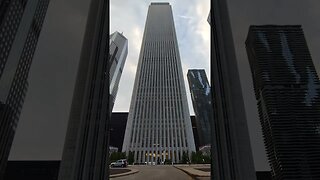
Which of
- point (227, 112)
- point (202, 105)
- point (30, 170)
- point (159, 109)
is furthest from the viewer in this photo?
point (202, 105)

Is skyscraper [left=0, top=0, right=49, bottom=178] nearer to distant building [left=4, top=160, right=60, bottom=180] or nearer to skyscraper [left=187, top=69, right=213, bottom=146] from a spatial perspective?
distant building [left=4, top=160, right=60, bottom=180]

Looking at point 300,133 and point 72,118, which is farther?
point 300,133

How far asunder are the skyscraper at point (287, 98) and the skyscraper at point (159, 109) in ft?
147

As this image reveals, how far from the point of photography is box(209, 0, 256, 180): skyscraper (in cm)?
1539

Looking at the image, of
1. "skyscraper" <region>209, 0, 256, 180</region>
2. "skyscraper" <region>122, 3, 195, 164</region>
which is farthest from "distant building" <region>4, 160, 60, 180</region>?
"skyscraper" <region>122, 3, 195, 164</region>

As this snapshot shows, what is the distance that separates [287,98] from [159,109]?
2649 inches

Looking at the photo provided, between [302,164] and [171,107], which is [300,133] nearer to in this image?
[302,164]

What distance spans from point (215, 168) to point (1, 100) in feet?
128

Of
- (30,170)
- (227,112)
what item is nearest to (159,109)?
(30,170)

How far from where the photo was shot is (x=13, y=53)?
1614 inches

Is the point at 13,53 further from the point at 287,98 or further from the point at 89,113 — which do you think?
the point at 287,98

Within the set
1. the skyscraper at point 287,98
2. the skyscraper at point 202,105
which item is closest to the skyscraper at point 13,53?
the skyscraper at point 287,98

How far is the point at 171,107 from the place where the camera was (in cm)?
14962

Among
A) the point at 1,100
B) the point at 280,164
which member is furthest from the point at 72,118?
the point at 280,164
